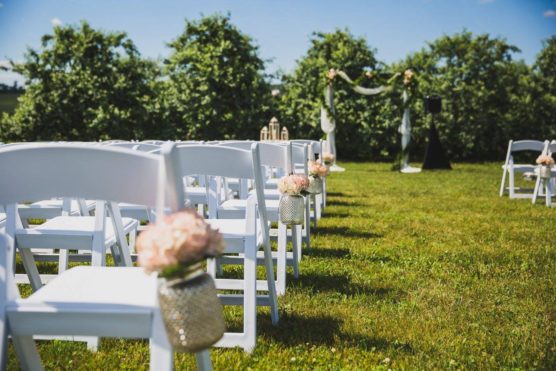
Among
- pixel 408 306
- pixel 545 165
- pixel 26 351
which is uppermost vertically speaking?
pixel 545 165

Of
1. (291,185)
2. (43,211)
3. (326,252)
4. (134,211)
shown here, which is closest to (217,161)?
(291,185)

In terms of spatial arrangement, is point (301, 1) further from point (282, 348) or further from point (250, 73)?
point (282, 348)

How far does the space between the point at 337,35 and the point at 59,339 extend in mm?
24029

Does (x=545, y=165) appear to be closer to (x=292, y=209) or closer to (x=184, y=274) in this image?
(x=292, y=209)

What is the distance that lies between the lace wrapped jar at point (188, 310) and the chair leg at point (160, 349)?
0.03 m

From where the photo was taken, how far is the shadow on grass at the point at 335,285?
3787 mm

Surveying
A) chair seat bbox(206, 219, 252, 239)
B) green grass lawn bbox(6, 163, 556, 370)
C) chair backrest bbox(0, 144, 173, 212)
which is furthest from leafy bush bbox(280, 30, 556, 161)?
chair backrest bbox(0, 144, 173, 212)

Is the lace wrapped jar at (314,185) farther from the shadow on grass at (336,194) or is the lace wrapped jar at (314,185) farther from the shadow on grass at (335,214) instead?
the shadow on grass at (336,194)

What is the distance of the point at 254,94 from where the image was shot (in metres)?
24.0

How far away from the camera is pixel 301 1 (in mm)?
47906

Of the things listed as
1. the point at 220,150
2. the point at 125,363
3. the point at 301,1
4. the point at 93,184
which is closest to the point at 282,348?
the point at 125,363

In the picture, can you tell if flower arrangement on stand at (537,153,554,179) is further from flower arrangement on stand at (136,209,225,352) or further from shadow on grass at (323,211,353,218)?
flower arrangement on stand at (136,209,225,352)

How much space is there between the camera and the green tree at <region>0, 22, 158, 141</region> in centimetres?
2291

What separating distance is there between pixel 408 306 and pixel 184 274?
246cm
